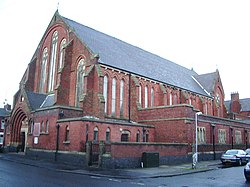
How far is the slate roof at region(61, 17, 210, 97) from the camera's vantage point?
34.6m

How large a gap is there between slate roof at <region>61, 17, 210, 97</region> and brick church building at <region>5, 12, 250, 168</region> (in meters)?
0.21

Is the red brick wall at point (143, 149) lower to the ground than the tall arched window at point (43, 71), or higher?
lower

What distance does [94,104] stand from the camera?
30.0m

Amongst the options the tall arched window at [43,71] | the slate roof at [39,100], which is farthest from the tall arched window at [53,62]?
the slate roof at [39,100]

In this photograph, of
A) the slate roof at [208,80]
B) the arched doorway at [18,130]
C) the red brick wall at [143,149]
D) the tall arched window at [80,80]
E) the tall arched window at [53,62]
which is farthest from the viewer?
the slate roof at [208,80]

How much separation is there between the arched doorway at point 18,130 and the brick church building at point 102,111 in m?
0.13

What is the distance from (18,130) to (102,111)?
14.7m

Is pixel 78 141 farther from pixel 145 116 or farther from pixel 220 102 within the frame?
pixel 220 102

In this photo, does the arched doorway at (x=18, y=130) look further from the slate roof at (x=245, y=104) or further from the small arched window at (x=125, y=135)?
the slate roof at (x=245, y=104)

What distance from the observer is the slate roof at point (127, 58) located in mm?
34625

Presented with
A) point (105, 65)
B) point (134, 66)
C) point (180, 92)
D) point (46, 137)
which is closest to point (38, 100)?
point (46, 137)

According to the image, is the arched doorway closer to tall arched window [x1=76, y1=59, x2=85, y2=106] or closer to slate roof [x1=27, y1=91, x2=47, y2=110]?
slate roof [x1=27, y1=91, x2=47, y2=110]

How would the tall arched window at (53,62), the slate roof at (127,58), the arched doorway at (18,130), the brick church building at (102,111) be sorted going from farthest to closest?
1. the tall arched window at (53,62)
2. the arched doorway at (18,130)
3. the slate roof at (127,58)
4. the brick church building at (102,111)

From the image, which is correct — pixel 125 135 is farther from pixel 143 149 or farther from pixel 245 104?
pixel 245 104
